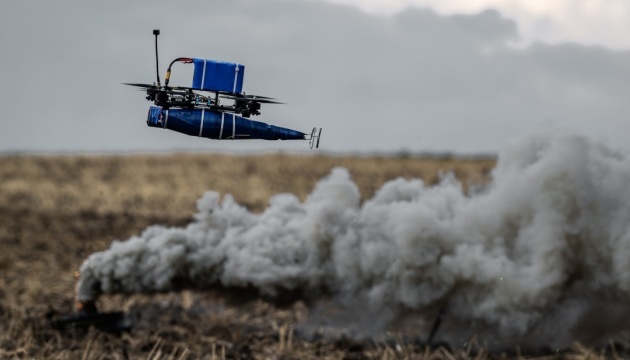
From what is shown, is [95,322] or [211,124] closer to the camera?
[211,124]

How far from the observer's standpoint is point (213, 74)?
4062 mm

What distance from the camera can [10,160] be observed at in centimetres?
4269

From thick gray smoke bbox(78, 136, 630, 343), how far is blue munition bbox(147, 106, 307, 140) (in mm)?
6373

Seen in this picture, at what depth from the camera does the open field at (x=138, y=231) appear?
10891 millimetres

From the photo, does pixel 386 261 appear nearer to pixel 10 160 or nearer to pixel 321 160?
pixel 321 160

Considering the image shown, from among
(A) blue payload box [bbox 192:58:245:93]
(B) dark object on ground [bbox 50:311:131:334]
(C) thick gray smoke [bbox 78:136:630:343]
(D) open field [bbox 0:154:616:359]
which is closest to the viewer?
(A) blue payload box [bbox 192:58:245:93]

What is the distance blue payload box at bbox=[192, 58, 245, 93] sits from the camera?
4.06 meters

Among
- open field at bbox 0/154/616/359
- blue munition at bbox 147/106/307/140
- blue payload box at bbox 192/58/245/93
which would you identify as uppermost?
blue payload box at bbox 192/58/245/93

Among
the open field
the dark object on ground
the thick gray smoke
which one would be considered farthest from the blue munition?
the dark object on ground

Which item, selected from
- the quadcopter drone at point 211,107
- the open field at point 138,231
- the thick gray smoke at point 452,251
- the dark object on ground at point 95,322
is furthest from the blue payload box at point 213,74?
the dark object on ground at point 95,322

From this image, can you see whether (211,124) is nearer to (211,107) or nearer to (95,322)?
(211,107)

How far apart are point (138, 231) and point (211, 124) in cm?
1859

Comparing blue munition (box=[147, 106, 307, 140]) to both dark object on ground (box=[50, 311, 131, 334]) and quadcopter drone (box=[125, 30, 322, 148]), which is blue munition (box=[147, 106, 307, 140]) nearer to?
quadcopter drone (box=[125, 30, 322, 148])

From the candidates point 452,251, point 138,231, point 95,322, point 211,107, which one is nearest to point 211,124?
point 211,107
